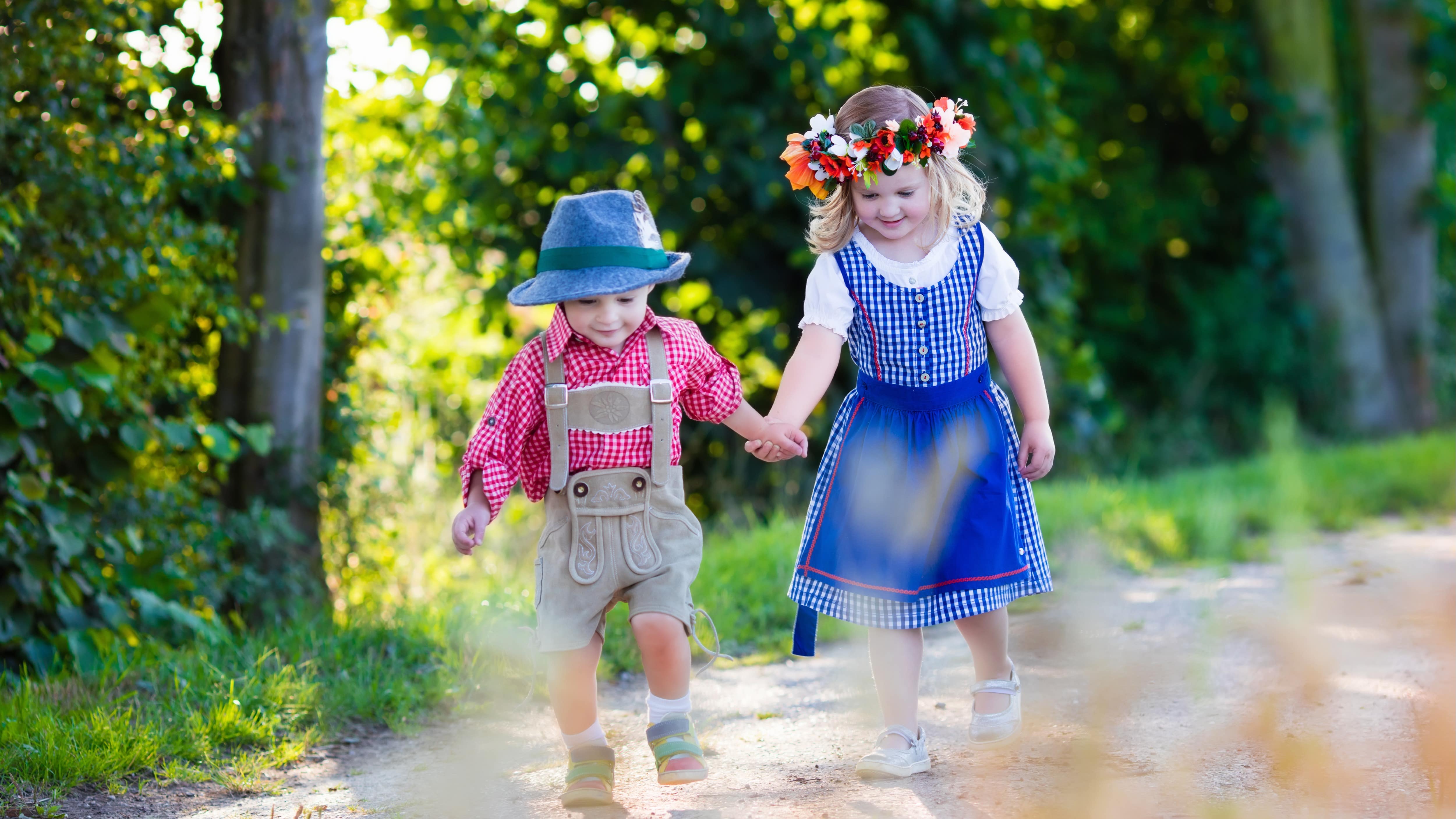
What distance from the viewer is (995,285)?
3033mm

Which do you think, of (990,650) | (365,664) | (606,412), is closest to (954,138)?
(606,412)

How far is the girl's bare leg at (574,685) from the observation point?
278cm

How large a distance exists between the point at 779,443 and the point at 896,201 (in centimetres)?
64

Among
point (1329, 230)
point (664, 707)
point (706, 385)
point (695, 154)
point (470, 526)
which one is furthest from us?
point (1329, 230)

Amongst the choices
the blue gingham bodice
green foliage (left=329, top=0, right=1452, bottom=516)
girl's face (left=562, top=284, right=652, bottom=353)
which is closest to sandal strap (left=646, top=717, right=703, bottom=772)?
girl's face (left=562, top=284, right=652, bottom=353)

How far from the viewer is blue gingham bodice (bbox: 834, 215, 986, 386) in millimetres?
2949

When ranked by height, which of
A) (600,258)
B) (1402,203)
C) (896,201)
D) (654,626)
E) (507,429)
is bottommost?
(654,626)

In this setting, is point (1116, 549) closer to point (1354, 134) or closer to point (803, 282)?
point (803, 282)

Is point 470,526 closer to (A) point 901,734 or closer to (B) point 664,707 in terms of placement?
(B) point 664,707

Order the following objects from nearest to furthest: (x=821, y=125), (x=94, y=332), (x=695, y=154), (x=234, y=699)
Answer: (x=821, y=125), (x=234, y=699), (x=94, y=332), (x=695, y=154)

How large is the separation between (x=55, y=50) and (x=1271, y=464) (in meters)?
6.66

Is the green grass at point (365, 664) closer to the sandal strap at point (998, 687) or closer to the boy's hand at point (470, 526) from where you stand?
the boy's hand at point (470, 526)

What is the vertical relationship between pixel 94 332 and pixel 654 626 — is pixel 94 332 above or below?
above

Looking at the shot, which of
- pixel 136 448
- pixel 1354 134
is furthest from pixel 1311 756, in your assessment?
pixel 1354 134
